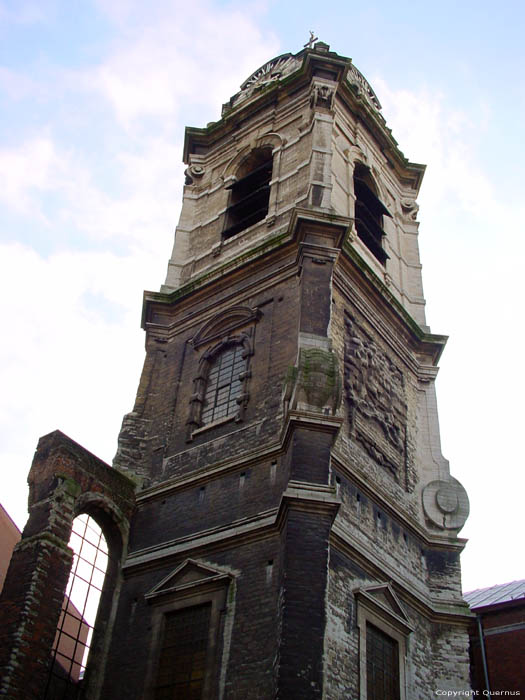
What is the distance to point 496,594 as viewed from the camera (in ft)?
85.1

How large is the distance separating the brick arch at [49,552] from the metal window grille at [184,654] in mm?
1315

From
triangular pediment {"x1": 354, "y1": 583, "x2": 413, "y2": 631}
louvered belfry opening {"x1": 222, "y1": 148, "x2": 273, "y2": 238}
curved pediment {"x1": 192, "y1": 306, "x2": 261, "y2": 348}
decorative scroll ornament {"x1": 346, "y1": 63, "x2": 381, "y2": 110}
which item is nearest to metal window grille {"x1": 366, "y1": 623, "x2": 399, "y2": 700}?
triangular pediment {"x1": 354, "y1": 583, "x2": 413, "y2": 631}

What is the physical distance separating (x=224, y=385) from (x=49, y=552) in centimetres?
530

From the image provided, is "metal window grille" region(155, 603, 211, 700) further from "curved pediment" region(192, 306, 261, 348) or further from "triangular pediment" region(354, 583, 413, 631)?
"curved pediment" region(192, 306, 261, 348)

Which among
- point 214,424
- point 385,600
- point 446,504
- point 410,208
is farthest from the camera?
point 410,208

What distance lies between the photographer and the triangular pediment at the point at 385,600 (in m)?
13.6

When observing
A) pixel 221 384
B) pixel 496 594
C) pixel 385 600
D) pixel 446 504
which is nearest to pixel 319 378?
pixel 221 384

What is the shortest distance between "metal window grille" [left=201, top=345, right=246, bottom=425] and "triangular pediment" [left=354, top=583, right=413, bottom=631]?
4.60m

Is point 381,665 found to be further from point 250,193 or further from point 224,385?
point 250,193

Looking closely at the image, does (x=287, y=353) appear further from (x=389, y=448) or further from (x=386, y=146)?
(x=386, y=146)

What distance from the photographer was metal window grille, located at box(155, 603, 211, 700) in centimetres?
1290

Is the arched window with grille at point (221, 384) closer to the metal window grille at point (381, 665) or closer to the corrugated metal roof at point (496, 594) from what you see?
the metal window grille at point (381, 665)

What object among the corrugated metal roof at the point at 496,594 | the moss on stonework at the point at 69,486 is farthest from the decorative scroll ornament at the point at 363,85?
the moss on stonework at the point at 69,486

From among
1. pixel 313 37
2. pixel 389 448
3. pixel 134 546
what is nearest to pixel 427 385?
pixel 389 448
